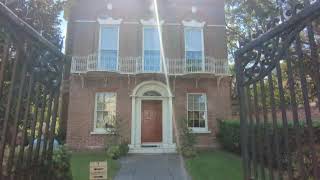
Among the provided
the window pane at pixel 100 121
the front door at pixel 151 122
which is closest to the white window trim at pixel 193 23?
the front door at pixel 151 122

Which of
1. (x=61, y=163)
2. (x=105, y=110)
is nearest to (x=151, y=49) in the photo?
(x=105, y=110)

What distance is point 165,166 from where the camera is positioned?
42.2ft

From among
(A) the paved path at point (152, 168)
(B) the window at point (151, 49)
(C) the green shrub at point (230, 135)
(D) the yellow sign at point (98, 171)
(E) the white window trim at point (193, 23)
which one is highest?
(E) the white window trim at point (193, 23)

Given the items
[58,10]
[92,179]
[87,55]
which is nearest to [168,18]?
[87,55]

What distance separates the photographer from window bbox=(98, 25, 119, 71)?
687 inches

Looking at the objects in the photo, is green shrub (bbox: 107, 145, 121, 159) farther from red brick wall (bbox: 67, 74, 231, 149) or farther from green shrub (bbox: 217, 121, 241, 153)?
green shrub (bbox: 217, 121, 241, 153)

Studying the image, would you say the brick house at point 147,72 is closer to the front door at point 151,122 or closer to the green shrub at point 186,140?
the front door at point 151,122

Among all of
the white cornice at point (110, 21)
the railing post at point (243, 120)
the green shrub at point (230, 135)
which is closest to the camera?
the railing post at point (243, 120)

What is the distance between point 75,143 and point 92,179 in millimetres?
10011

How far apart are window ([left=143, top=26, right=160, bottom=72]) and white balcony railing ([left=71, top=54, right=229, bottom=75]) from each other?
0.18 feet

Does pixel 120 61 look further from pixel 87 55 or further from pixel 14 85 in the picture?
pixel 14 85

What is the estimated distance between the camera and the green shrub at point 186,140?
1557 cm

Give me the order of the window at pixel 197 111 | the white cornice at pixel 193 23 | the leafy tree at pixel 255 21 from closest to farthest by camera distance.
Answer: the leafy tree at pixel 255 21 < the window at pixel 197 111 < the white cornice at pixel 193 23

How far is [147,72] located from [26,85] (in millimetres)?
13757
